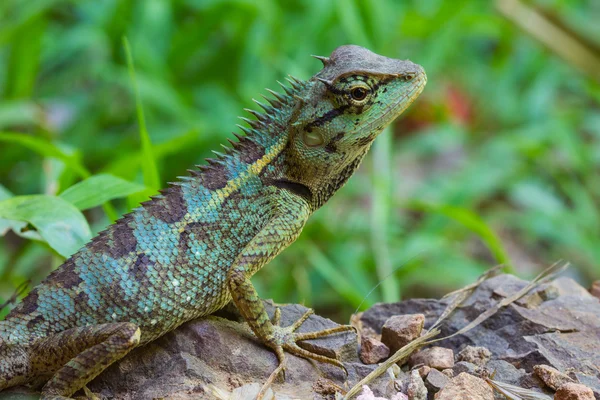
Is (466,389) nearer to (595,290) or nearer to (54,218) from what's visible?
(595,290)

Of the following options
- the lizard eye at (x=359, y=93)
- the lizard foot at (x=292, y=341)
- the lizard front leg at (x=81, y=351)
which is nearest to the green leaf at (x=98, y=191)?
the lizard front leg at (x=81, y=351)

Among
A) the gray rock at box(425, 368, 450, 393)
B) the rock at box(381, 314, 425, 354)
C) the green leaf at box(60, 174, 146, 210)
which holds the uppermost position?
the green leaf at box(60, 174, 146, 210)

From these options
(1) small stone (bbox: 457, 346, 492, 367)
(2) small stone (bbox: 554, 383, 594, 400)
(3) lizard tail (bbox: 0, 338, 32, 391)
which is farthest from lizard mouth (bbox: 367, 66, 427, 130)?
(3) lizard tail (bbox: 0, 338, 32, 391)

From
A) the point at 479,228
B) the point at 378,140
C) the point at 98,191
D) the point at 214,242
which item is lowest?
the point at 214,242

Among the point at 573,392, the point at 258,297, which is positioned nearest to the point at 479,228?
the point at 573,392

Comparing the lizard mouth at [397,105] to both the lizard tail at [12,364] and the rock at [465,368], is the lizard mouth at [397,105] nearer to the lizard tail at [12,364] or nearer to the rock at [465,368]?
the rock at [465,368]

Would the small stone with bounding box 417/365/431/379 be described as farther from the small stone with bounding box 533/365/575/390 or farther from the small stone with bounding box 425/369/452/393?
the small stone with bounding box 533/365/575/390
